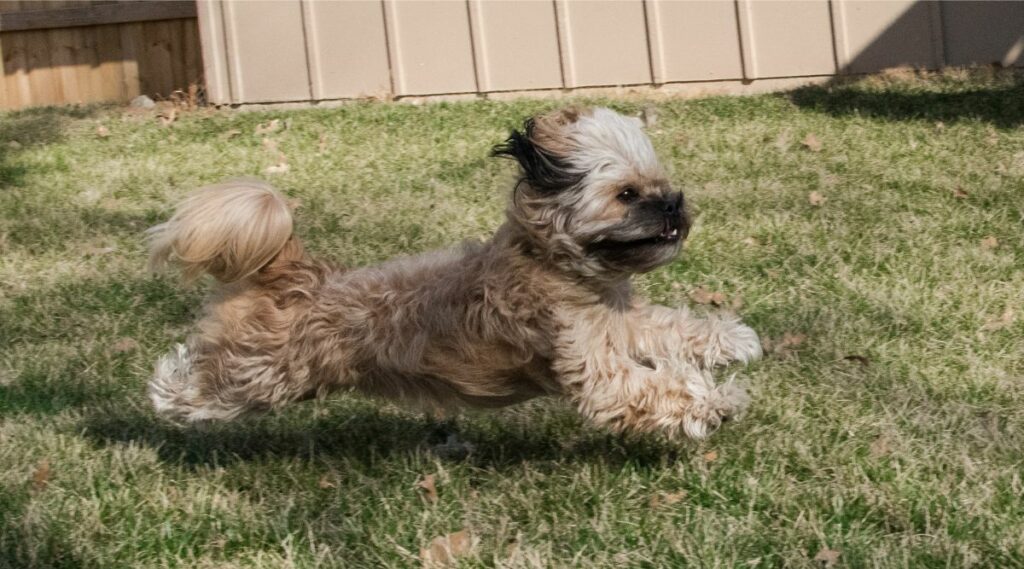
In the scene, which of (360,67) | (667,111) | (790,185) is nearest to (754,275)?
(790,185)

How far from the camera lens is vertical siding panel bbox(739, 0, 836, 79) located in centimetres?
1081

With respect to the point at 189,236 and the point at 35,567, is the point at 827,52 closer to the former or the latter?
the point at 189,236

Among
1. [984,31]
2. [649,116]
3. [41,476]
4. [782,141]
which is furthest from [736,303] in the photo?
[984,31]

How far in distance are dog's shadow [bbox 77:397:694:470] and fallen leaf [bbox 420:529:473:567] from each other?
2.20 feet

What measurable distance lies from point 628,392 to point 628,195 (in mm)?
654

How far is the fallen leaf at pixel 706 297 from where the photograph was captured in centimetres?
639

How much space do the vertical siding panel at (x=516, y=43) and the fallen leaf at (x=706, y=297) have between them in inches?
210

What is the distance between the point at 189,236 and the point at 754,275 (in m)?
3.35

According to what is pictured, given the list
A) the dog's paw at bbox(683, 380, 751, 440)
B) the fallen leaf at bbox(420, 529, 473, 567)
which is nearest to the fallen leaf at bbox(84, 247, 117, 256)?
the fallen leaf at bbox(420, 529, 473, 567)

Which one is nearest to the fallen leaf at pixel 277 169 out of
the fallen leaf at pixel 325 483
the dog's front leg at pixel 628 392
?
the fallen leaf at pixel 325 483

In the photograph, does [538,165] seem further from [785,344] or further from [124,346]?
[124,346]

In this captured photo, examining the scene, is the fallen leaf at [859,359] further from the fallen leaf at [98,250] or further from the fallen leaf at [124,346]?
the fallen leaf at [98,250]

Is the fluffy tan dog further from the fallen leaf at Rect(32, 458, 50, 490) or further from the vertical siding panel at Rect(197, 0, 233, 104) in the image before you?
the vertical siding panel at Rect(197, 0, 233, 104)

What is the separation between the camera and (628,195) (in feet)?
13.3
